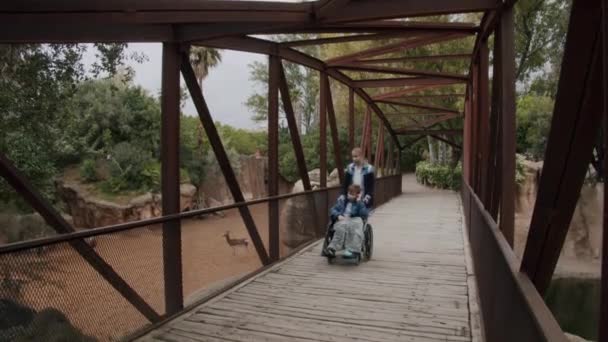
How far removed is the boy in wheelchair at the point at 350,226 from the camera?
632cm

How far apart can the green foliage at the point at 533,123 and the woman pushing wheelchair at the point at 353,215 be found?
1401 cm

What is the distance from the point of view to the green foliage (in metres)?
18.8

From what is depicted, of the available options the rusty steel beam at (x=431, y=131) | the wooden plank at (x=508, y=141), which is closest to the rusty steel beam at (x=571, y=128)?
the wooden plank at (x=508, y=141)

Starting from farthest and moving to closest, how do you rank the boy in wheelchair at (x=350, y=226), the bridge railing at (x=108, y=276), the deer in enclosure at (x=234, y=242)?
1. the boy in wheelchair at (x=350, y=226)
2. the deer in enclosure at (x=234, y=242)
3. the bridge railing at (x=108, y=276)

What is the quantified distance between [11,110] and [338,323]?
432 centimetres

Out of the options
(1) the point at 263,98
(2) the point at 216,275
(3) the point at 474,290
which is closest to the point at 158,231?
(2) the point at 216,275

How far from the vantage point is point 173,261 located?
15.5 ft

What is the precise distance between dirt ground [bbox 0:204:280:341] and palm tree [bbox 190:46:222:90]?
74.1 ft

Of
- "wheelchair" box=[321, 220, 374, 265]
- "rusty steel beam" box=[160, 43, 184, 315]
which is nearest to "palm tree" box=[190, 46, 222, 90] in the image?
"wheelchair" box=[321, 220, 374, 265]

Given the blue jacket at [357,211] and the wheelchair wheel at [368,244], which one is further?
the wheelchair wheel at [368,244]

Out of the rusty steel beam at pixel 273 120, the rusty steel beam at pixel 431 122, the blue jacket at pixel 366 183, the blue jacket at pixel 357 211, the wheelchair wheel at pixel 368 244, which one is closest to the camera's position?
the blue jacket at pixel 357 211

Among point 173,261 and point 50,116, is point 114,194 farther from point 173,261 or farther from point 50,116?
point 173,261

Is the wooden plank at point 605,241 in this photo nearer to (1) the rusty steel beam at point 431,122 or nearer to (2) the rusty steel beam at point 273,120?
(2) the rusty steel beam at point 273,120

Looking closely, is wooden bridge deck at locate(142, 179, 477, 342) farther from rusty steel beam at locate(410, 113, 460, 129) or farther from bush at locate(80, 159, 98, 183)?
rusty steel beam at locate(410, 113, 460, 129)
